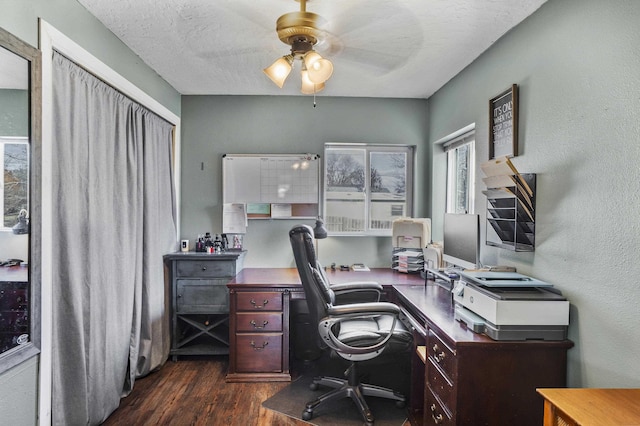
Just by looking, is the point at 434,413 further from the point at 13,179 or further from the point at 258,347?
the point at 13,179

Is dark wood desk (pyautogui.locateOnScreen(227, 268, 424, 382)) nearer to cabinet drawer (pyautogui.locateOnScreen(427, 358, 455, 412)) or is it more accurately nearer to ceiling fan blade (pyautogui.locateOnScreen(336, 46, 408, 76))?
cabinet drawer (pyautogui.locateOnScreen(427, 358, 455, 412))

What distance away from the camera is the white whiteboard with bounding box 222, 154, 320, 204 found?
3.49m

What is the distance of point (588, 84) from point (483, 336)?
124 cm

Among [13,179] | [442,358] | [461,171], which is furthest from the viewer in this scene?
[461,171]

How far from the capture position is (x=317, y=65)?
1.98 meters

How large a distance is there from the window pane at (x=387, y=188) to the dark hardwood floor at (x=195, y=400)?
1.78m

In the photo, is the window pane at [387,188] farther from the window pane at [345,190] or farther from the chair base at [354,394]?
the chair base at [354,394]

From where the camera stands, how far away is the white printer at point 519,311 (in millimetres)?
1604

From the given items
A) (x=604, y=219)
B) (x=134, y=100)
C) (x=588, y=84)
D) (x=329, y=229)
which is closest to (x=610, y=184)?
(x=604, y=219)

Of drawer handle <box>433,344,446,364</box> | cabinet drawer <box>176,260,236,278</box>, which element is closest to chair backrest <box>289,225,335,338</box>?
drawer handle <box>433,344,446,364</box>

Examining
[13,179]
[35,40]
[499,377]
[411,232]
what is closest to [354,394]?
[499,377]

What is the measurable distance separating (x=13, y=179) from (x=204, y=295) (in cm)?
185

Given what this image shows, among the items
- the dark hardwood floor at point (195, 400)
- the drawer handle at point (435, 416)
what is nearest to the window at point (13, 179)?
the dark hardwood floor at point (195, 400)

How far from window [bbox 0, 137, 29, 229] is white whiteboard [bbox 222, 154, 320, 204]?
1.94 metres
